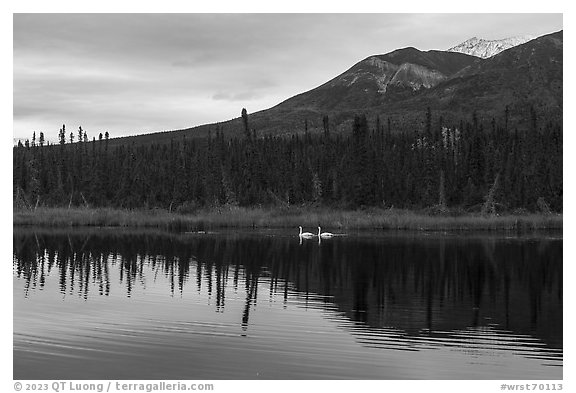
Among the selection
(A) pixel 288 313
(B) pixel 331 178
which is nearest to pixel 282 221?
(B) pixel 331 178

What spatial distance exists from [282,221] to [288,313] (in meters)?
46.6

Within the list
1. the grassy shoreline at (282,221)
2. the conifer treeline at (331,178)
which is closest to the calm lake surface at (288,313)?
the grassy shoreline at (282,221)

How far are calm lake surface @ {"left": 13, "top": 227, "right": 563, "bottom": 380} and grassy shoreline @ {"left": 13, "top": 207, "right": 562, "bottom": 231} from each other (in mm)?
19114

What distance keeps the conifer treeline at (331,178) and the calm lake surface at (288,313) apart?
4164 centimetres

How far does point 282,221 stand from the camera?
7019 cm

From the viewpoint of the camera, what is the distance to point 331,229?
67625 mm

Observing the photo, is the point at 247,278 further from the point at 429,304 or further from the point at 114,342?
the point at 114,342

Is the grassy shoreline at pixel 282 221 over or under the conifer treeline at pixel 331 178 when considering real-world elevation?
under

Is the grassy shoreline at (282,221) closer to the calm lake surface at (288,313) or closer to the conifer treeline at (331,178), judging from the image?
the conifer treeline at (331,178)

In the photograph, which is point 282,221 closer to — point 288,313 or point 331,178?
point 331,178

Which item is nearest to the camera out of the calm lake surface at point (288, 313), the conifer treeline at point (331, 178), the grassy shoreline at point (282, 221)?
the calm lake surface at point (288, 313)

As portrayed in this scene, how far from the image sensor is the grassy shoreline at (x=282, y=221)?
65.1 meters

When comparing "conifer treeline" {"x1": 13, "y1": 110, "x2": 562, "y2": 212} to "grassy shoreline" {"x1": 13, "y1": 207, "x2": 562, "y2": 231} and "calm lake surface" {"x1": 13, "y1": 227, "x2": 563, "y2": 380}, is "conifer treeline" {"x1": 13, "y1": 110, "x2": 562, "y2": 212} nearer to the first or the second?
"grassy shoreline" {"x1": 13, "y1": 207, "x2": 562, "y2": 231}

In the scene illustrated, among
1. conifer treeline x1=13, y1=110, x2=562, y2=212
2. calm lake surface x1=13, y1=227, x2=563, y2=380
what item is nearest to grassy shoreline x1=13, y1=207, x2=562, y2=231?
conifer treeline x1=13, y1=110, x2=562, y2=212
